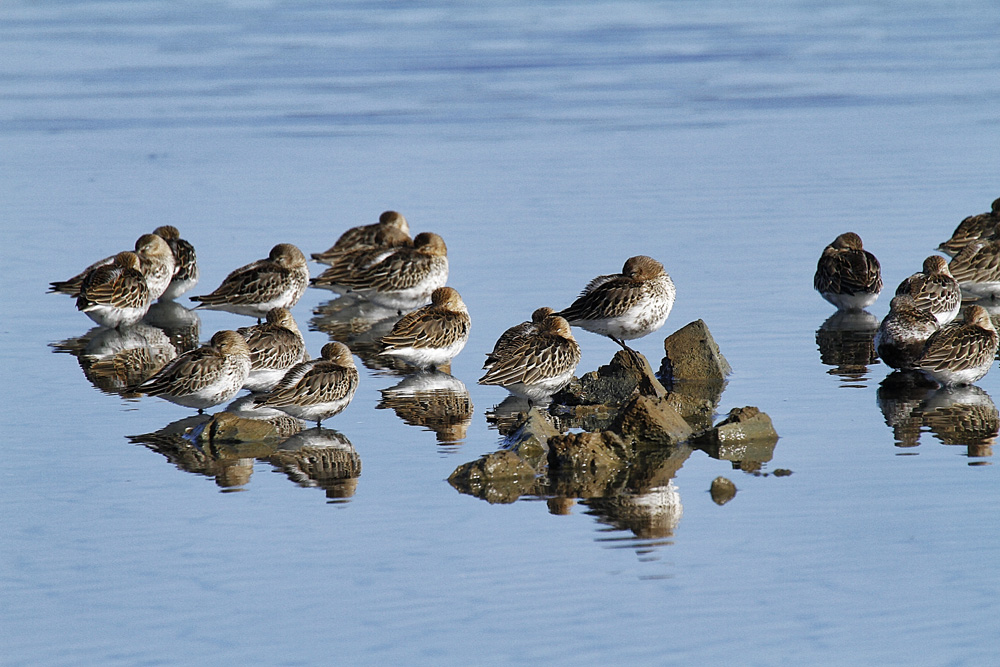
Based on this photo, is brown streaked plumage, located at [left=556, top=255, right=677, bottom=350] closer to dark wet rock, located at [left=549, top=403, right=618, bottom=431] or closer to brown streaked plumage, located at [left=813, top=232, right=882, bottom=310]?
dark wet rock, located at [left=549, top=403, right=618, bottom=431]

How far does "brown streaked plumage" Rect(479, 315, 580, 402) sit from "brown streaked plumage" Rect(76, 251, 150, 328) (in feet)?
16.6

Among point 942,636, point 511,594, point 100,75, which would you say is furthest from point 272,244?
point 100,75

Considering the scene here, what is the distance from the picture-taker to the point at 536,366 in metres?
11.5

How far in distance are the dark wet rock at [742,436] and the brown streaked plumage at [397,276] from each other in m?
6.02

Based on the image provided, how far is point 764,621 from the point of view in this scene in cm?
732

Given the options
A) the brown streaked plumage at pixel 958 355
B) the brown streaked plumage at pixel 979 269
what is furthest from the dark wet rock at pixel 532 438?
the brown streaked plumage at pixel 979 269

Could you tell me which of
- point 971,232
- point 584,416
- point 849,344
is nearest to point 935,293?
point 849,344

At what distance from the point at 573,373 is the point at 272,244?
717 cm

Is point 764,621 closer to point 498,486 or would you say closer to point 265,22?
point 498,486

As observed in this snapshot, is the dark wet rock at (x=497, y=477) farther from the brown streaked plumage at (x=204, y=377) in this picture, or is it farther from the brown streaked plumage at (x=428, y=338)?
the brown streaked plumage at (x=428, y=338)

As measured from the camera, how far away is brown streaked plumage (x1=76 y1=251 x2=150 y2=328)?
14.9 m

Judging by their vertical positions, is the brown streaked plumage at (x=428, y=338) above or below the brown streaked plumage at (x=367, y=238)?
below

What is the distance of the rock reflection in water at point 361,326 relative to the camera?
13.7m

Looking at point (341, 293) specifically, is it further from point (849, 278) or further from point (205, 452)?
point (205, 452)
